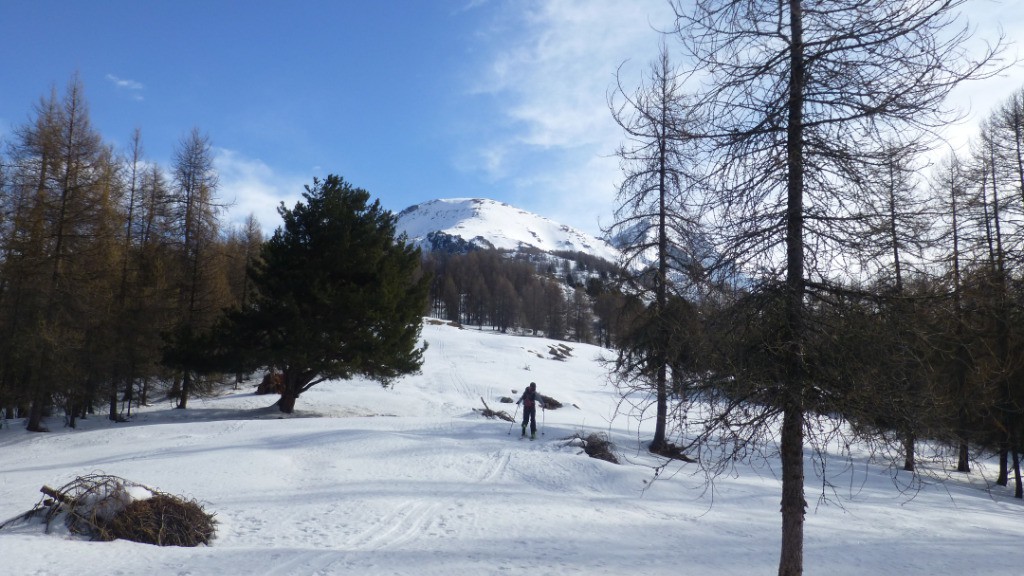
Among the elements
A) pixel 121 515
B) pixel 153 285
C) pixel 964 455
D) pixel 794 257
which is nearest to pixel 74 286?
pixel 153 285

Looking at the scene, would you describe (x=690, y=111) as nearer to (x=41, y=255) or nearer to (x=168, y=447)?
(x=168, y=447)

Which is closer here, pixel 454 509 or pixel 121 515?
pixel 121 515

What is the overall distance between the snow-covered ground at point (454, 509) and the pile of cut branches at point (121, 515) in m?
0.34

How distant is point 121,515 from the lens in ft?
24.8

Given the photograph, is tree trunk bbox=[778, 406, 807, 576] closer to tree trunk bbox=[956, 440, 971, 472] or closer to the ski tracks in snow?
tree trunk bbox=[956, 440, 971, 472]

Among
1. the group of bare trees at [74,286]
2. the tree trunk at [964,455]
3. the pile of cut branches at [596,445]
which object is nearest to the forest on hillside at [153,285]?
the group of bare trees at [74,286]

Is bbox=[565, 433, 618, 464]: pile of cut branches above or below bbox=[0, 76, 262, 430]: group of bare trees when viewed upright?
below

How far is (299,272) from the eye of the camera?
809 inches

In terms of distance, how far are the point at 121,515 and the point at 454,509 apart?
5194 millimetres

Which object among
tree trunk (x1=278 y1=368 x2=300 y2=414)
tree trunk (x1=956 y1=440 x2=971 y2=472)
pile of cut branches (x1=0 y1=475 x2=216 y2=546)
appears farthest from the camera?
tree trunk (x1=278 y1=368 x2=300 y2=414)

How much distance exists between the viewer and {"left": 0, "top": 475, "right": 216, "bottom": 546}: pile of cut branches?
24.3 ft

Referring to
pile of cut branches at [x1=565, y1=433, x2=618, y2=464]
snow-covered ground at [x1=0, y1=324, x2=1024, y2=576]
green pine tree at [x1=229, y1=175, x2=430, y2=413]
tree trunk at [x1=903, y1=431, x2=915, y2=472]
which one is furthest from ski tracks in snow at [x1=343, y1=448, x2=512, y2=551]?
green pine tree at [x1=229, y1=175, x2=430, y2=413]

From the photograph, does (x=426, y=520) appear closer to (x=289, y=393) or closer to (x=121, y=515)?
(x=121, y=515)

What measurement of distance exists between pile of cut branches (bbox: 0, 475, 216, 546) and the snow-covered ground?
13.3 inches
